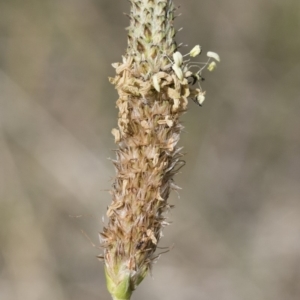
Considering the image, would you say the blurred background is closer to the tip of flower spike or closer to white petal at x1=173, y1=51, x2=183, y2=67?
the tip of flower spike

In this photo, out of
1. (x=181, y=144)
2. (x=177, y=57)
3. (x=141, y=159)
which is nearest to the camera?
(x=177, y=57)

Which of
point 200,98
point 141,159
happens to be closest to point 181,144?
point 200,98

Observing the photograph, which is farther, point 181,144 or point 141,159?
point 181,144

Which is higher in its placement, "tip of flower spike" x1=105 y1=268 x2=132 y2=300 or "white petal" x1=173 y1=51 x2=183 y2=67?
"white petal" x1=173 y1=51 x2=183 y2=67

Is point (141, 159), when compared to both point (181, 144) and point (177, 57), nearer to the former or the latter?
point (177, 57)

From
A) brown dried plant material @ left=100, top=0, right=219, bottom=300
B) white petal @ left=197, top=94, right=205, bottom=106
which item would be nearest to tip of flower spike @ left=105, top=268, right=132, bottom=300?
brown dried plant material @ left=100, top=0, right=219, bottom=300

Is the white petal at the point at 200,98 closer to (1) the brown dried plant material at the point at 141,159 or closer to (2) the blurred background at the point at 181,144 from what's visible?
(1) the brown dried plant material at the point at 141,159

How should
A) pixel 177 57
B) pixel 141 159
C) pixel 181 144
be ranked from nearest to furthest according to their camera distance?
1. pixel 177 57
2. pixel 141 159
3. pixel 181 144
